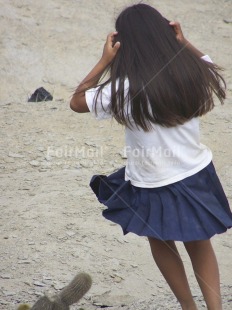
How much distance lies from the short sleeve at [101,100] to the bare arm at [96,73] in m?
0.02

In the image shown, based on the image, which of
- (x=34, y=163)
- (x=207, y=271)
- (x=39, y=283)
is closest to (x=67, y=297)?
(x=207, y=271)

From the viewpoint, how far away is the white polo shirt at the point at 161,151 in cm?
272

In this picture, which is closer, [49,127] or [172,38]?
[172,38]

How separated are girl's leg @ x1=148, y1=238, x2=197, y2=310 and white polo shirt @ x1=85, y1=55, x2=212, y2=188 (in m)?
0.29

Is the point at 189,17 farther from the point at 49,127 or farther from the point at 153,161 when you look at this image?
the point at 153,161

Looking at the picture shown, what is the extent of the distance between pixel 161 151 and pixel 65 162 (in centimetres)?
277

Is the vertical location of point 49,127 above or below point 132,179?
below

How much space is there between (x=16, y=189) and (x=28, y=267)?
1070mm

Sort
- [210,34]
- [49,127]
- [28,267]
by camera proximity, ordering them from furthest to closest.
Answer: [210,34] < [49,127] < [28,267]

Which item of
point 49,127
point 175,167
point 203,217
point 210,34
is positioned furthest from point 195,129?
point 210,34

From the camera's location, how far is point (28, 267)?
407 centimetres

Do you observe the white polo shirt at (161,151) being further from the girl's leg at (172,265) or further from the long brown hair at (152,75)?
the girl's leg at (172,265)

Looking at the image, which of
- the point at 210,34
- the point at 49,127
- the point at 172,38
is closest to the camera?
the point at 172,38

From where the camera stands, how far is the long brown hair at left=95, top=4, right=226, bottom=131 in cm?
265
